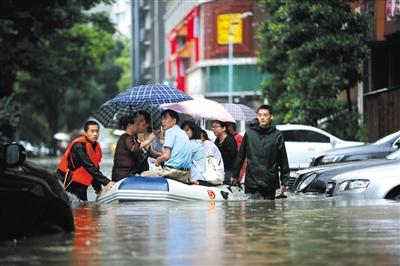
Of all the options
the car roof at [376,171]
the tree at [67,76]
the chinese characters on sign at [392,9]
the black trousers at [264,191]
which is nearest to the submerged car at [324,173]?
the car roof at [376,171]

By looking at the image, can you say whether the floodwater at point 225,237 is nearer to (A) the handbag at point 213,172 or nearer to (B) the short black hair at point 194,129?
(A) the handbag at point 213,172

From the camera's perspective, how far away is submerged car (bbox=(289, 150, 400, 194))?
641 inches

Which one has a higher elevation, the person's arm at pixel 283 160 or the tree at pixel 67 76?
the tree at pixel 67 76

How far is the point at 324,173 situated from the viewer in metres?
17.1

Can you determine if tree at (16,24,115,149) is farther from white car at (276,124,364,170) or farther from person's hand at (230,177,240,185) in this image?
person's hand at (230,177,240,185)

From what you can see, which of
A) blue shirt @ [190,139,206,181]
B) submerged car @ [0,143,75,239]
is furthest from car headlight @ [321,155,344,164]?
submerged car @ [0,143,75,239]

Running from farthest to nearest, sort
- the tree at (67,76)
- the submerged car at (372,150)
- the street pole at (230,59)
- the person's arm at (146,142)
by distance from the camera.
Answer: the street pole at (230,59)
the tree at (67,76)
the submerged car at (372,150)
the person's arm at (146,142)

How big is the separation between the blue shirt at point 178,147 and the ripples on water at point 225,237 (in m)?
1.16

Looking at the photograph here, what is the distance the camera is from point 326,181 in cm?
1670

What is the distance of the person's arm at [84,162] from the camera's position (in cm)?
1602

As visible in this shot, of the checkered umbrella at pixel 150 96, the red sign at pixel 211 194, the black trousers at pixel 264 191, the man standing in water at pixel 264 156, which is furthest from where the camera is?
Answer: the checkered umbrella at pixel 150 96

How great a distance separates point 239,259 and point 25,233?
239 centimetres

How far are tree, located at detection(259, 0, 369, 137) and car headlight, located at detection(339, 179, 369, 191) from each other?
20076mm

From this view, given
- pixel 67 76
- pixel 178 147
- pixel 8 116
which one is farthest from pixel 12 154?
pixel 67 76
